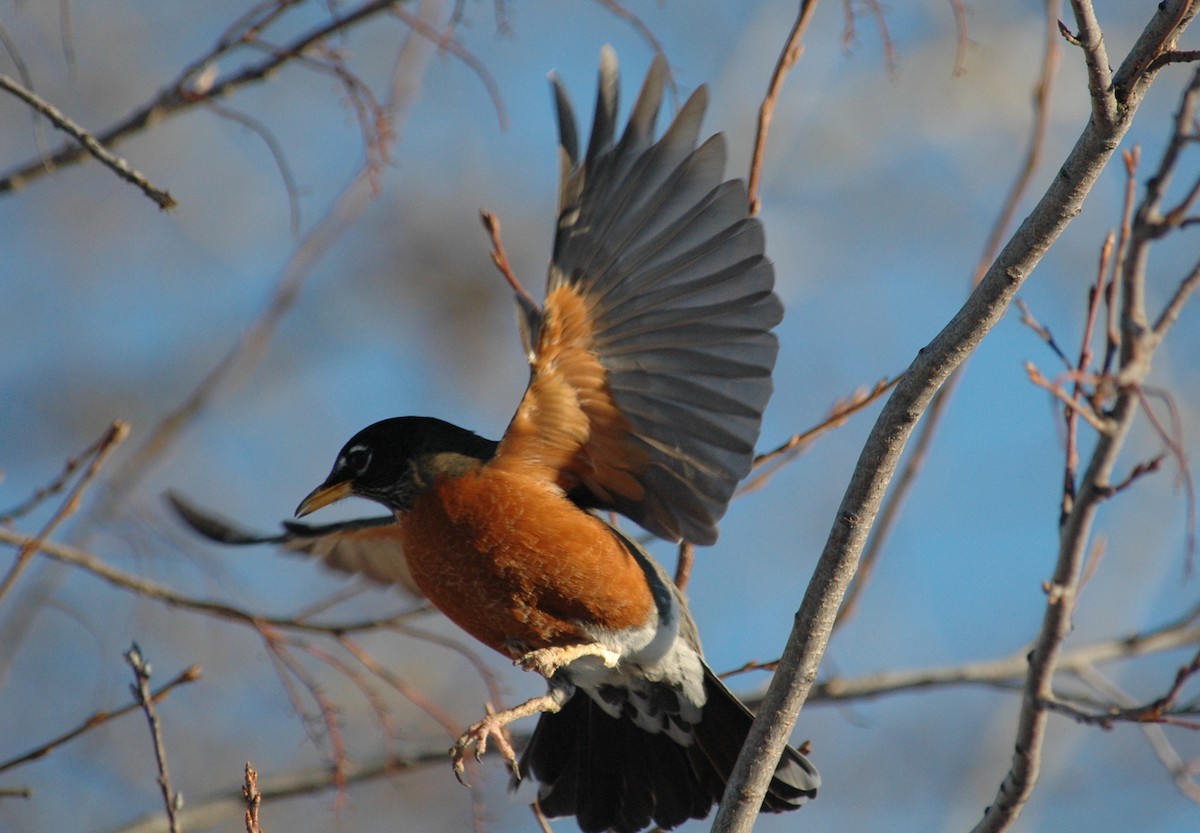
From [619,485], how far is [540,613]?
1.31 feet

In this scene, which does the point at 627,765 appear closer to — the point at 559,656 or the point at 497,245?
the point at 559,656

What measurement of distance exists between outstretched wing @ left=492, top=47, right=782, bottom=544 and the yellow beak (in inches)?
18.2

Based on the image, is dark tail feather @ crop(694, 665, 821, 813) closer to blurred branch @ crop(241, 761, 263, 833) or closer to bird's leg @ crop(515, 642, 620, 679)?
bird's leg @ crop(515, 642, 620, 679)

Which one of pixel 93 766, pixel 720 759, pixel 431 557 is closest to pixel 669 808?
Answer: pixel 720 759

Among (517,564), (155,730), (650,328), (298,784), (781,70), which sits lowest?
(155,730)

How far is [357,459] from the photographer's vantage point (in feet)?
10.7

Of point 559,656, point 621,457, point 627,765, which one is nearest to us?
point 559,656

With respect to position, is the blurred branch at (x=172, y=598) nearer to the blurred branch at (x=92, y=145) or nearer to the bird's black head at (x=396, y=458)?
the bird's black head at (x=396, y=458)

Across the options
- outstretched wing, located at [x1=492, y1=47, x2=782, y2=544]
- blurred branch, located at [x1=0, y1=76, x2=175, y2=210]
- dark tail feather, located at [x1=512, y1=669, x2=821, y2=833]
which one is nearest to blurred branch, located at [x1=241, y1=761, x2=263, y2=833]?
blurred branch, located at [x1=0, y1=76, x2=175, y2=210]

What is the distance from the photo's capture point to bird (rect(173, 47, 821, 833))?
2.77 meters

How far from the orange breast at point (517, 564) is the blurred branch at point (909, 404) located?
35.5 inches

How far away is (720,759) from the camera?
10.7 feet

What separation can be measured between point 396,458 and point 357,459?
13cm

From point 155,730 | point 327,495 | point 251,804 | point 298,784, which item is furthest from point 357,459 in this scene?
point 251,804
